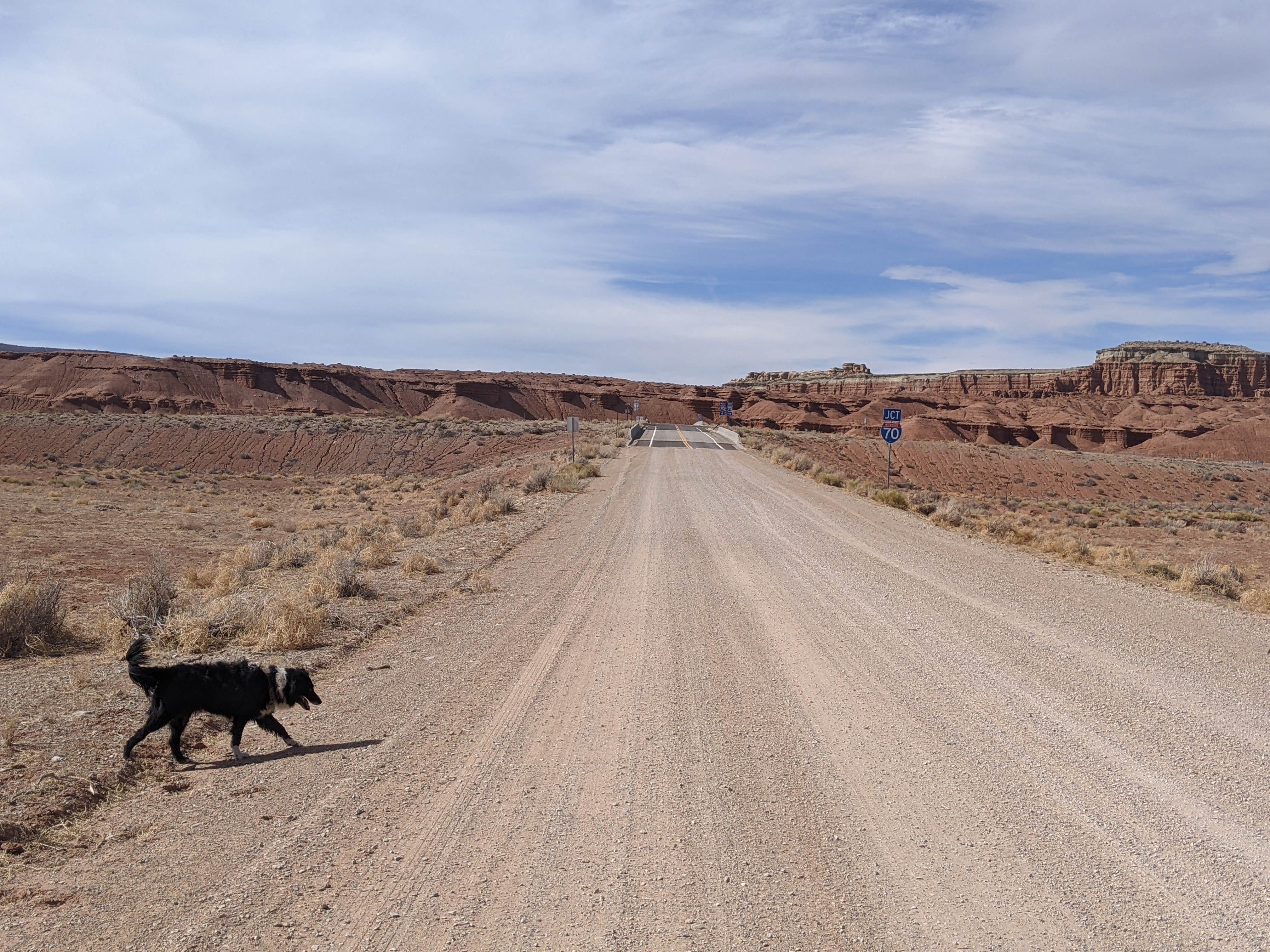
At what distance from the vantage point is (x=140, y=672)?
5.85 m

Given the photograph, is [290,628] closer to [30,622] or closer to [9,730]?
[9,730]

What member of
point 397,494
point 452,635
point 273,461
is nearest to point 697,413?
point 273,461

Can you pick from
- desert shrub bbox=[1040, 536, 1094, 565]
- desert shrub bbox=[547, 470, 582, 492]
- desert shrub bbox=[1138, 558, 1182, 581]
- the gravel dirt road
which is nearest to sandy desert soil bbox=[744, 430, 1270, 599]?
desert shrub bbox=[1138, 558, 1182, 581]

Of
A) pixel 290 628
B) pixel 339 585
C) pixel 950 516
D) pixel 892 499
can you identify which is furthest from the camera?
pixel 892 499

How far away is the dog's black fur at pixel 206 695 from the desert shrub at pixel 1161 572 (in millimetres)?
14003

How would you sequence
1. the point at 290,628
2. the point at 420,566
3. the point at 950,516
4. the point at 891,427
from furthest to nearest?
the point at 891,427 < the point at 950,516 < the point at 420,566 < the point at 290,628

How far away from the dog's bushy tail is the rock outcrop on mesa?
95748 mm

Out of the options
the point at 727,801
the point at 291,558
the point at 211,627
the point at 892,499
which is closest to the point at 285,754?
the point at 727,801

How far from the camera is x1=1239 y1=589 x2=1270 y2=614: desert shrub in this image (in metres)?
11.5

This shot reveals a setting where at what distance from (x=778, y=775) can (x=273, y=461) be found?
65.6 m

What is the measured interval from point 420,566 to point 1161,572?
1277 centimetres

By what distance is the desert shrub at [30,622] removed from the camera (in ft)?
31.5

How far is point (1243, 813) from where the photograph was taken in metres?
5.02

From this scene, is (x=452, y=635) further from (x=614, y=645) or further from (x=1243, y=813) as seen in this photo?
(x=1243, y=813)
